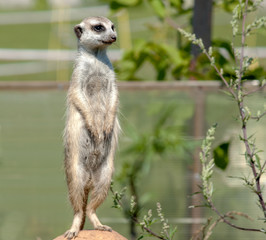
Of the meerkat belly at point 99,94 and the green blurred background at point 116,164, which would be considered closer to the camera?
the meerkat belly at point 99,94

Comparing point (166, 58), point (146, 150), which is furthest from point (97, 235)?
point (166, 58)

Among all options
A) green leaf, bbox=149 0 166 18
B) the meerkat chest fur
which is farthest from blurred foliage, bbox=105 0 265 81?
the meerkat chest fur

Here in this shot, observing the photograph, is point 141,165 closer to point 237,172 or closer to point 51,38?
point 237,172

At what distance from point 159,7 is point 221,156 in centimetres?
169

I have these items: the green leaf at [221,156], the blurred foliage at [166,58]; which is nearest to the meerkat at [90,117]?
the green leaf at [221,156]

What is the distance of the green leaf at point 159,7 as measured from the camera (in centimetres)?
703

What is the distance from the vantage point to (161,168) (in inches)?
271

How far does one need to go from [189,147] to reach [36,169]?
1.43 metres

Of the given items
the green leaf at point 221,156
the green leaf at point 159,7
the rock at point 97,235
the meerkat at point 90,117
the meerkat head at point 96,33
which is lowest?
the rock at point 97,235

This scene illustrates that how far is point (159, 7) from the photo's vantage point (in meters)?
7.10

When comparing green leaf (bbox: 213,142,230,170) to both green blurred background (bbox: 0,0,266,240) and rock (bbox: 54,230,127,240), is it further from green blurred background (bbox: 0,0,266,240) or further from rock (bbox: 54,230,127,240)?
rock (bbox: 54,230,127,240)

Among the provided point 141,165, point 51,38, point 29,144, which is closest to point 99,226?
point 141,165

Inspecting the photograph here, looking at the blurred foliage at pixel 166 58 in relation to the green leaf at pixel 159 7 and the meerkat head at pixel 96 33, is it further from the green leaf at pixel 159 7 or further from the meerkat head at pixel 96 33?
the meerkat head at pixel 96 33

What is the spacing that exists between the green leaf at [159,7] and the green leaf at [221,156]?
4.95 feet
